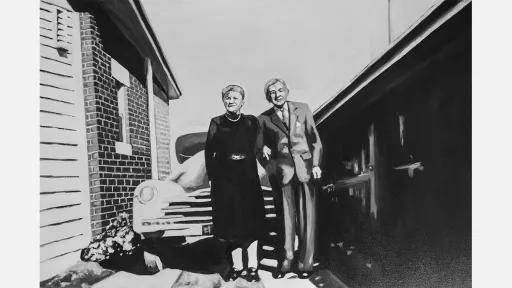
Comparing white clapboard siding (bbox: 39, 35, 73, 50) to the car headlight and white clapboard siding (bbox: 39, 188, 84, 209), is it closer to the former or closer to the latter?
white clapboard siding (bbox: 39, 188, 84, 209)

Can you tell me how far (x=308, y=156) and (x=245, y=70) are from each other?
0.86 metres

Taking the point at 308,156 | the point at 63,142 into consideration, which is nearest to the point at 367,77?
the point at 308,156

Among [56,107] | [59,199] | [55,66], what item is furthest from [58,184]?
[55,66]

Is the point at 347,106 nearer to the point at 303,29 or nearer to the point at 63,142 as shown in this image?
the point at 303,29

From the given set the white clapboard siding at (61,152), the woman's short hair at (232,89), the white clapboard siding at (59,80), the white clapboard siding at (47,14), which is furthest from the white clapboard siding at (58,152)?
the woman's short hair at (232,89)

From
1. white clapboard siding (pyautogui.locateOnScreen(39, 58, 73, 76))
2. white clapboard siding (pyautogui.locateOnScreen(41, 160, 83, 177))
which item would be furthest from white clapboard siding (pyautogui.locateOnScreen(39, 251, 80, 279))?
white clapboard siding (pyautogui.locateOnScreen(39, 58, 73, 76))

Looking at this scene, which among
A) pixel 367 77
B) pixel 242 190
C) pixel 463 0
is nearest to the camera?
pixel 463 0

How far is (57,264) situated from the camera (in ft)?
10.9

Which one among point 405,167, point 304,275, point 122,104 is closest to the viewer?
point 405,167

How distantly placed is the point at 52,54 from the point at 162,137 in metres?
1.11

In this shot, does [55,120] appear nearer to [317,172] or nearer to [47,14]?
[47,14]

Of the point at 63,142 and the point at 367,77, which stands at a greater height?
the point at 367,77

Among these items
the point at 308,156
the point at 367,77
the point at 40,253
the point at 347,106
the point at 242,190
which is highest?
the point at 367,77
